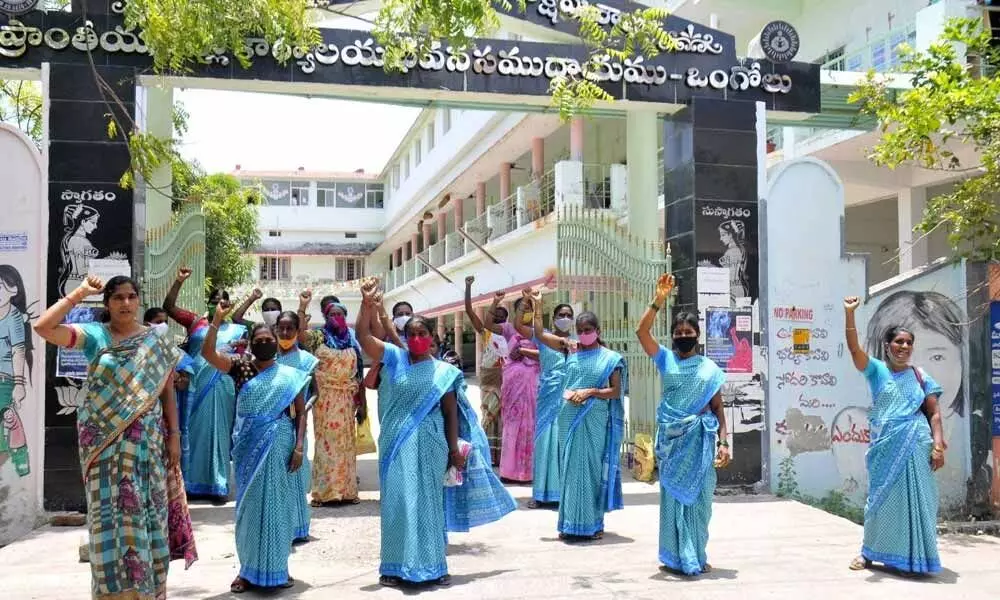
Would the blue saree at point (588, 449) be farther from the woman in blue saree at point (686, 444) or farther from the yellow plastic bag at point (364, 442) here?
the yellow plastic bag at point (364, 442)

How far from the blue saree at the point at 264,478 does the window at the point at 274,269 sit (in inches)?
1642

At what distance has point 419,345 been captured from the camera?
5270 mm

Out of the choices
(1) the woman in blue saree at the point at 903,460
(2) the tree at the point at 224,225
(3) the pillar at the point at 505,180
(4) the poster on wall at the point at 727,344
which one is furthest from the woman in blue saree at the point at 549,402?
(3) the pillar at the point at 505,180

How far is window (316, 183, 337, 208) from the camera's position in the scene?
46000 mm

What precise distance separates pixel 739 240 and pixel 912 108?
1.96 meters

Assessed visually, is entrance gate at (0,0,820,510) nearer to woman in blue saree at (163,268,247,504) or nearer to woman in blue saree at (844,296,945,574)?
woman in blue saree at (163,268,247,504)

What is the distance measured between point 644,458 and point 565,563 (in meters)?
3.31

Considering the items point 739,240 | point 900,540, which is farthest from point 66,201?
point 900,540

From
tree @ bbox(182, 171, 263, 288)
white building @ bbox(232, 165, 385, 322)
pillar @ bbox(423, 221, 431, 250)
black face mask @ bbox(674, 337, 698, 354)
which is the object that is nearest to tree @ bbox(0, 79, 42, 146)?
tree @ bbox(182, 171, 263, 288)

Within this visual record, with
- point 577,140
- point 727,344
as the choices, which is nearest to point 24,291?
point 727,344

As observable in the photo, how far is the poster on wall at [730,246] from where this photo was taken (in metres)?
8.58

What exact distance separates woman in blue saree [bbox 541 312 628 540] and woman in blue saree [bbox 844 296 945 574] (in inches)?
66.4

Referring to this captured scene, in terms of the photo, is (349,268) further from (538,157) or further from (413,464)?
(413,464)

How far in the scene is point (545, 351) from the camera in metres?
7.57
